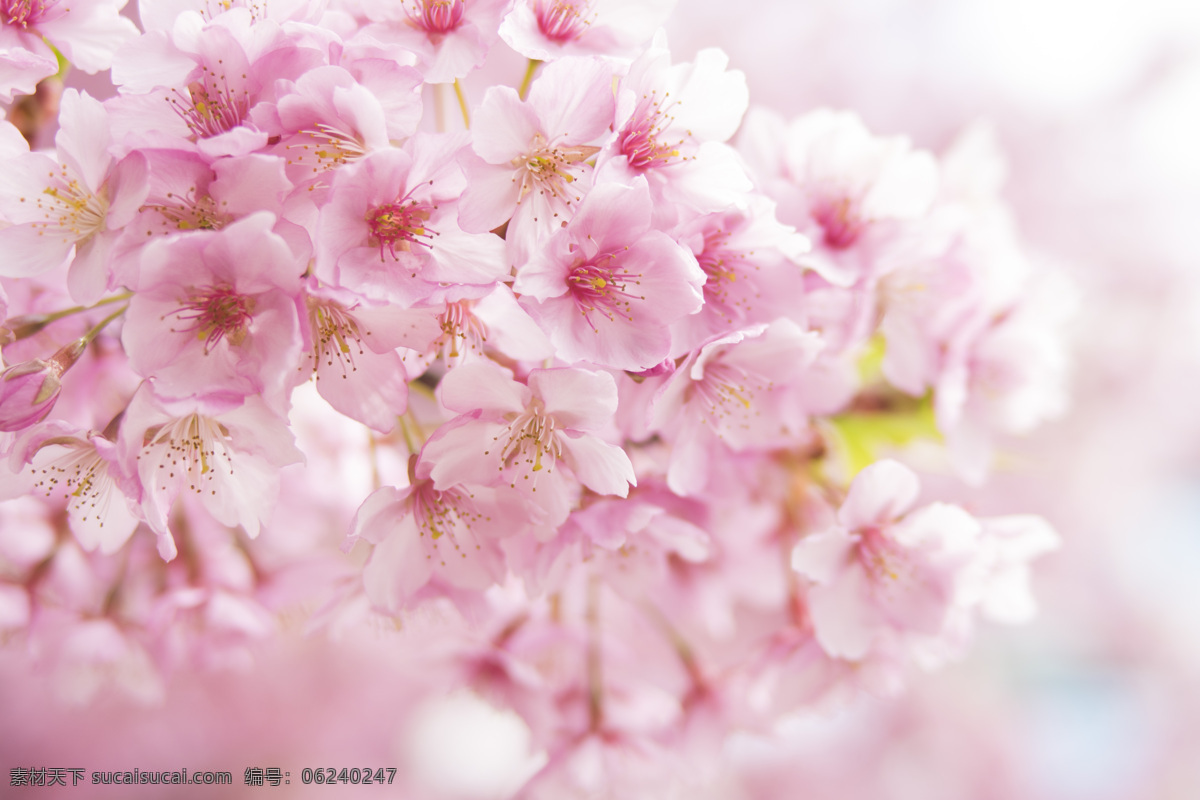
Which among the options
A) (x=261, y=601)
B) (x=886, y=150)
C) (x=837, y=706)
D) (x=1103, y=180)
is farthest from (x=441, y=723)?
(x=1103, y=180)

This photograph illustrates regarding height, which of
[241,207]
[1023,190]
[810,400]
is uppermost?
[1023,190]

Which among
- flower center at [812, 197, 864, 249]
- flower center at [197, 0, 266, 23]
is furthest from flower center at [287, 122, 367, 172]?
flower center at [812, 197, 864, 249]

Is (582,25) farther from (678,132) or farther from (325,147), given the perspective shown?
(325,147)

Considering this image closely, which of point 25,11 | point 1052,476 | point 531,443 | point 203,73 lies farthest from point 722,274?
point 1052,476

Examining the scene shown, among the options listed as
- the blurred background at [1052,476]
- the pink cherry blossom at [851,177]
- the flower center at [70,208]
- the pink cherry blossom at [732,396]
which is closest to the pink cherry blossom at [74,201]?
the flower center at [70,208]

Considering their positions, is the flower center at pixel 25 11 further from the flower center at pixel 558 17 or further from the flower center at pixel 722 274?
the flower center at pixel 722 274

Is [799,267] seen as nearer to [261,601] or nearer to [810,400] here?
[810,400]

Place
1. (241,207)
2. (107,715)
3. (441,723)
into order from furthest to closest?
(441,723)
(107,715)
(241,207)
